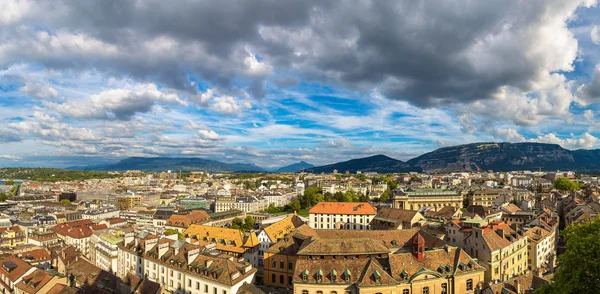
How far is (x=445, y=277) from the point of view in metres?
48.3

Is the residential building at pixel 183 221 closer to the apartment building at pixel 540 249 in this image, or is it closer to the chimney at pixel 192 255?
the chimney at pixel 192 255

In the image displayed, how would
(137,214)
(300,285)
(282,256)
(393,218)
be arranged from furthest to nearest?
(137,214) < (393,218) < (282,256) < (300,285)

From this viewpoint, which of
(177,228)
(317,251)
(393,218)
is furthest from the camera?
(177,228)

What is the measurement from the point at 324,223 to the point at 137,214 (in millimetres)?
68867

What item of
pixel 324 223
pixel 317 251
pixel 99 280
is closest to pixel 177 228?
pixel 324 223

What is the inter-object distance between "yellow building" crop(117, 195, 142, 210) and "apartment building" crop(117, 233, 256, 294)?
129 metres

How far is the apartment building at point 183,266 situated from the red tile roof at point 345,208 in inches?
1960

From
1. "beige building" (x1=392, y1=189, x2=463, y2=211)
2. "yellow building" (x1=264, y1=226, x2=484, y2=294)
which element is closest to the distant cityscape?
"yellow building" (x1=264, y1=226, x2=484, y2=294)

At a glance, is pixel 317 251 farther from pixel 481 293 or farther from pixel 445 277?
pixel 481 293

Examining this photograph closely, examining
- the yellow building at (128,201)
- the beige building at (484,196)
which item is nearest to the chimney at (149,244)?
the beige building at (484,196)

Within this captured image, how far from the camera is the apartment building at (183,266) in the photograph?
49406 mm

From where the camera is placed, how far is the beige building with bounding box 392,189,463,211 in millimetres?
136125

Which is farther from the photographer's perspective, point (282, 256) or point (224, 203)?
point (224, 203)

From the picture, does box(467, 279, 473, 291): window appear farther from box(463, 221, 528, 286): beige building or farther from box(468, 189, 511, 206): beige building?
box(468, 189, 511, 206): beige building
